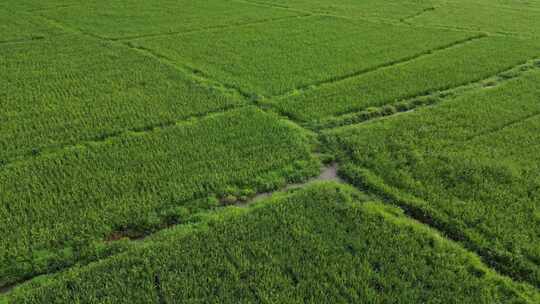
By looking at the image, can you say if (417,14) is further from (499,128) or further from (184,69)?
(499,128)

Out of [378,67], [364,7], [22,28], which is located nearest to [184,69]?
[378,67]

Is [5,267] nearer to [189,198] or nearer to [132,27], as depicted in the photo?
[189,198]

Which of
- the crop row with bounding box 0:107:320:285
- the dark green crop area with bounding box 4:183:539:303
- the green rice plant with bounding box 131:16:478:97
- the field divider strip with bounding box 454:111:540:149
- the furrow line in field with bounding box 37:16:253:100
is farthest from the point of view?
the green rice plant with bounding box 131:16:478:97

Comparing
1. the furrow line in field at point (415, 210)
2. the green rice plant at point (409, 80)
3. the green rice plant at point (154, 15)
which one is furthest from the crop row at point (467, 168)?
the green rice plant at point (154, 15)

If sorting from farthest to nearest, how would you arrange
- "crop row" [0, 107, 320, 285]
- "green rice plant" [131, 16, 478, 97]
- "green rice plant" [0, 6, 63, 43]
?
"green rice plant" [0, 6, 63, 43] → "green rice plant" [131, 16, 478, 97] → "crop row" [0, 107, 320, 285]

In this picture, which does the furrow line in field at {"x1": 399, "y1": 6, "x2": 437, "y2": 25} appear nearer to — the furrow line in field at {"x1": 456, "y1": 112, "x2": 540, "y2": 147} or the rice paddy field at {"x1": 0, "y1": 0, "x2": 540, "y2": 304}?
the rice paddy field at {"x1": 0, "y1": 0, "x2": 540, "y2": 304}

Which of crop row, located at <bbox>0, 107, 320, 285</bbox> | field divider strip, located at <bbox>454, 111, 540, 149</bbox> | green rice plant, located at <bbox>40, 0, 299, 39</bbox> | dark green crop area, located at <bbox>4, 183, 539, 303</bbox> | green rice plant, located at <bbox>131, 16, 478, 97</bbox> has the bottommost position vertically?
dark green crop area, located at <bbox>4, 183, 539, 303</bbox>

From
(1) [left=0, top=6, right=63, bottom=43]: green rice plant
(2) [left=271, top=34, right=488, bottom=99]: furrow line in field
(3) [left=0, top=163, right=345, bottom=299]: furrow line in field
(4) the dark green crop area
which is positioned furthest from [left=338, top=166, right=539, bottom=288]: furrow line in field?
(1) [left=0, top=6, right=63, bottom=43]: green rice plant
